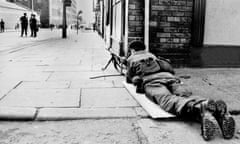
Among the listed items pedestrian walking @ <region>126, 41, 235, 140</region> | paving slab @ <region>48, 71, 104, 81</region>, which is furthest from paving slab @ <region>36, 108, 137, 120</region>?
paving slab @ <region>48, 71, 104, 81</region>

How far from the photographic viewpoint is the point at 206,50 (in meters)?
7.18

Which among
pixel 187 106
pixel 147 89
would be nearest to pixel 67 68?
pixel 147 89

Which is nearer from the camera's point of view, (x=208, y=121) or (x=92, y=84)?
(x=208, y=121)

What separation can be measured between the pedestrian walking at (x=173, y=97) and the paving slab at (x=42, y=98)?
984 mm

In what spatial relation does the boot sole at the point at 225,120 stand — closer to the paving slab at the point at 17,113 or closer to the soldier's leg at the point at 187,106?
the soldier's leg at the point at 187,106

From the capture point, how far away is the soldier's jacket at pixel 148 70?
416cm

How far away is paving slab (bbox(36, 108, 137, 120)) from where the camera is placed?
3.57 m

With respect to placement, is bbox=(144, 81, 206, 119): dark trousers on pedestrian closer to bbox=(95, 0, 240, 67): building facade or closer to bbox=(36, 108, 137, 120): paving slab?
bbox=(36, 108, 137, 120): paving slab

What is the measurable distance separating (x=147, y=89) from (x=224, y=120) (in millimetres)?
1437

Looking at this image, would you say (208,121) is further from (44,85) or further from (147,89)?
(44,85)

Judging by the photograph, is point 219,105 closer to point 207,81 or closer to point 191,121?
point 191,121

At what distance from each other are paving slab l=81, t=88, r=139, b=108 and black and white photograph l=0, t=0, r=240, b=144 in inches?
0.5

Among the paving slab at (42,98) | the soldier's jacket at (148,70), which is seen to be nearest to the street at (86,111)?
the paving slab at (42,98)

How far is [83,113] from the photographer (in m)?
3.70
